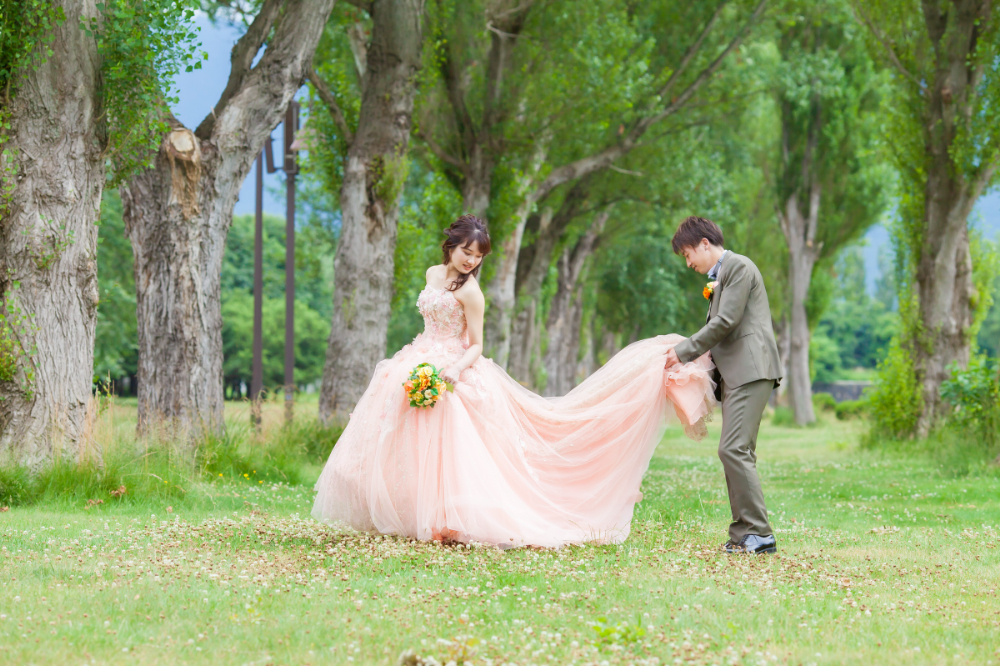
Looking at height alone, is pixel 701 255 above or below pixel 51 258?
below

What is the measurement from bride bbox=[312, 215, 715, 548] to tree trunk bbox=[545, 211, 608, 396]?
73.4ft

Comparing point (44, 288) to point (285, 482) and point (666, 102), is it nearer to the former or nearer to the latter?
point (285, 482)

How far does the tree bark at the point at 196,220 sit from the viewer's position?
10.4m

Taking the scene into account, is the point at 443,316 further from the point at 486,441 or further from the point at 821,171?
the point at 821,171

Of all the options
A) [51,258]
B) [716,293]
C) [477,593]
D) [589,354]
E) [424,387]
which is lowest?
[477,593]

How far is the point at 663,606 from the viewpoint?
486cm

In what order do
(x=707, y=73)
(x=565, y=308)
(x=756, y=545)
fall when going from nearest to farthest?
(x=756, y=545), (x=707, y=73), (x=565, y=308)

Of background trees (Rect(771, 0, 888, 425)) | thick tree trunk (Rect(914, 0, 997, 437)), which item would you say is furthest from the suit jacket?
background trees (Rect(771, 0, 888, 425))

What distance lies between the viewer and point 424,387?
6984mm

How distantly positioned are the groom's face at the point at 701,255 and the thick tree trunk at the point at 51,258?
18.6ft

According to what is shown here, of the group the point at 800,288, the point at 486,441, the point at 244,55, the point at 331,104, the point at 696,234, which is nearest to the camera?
the point at 486,441

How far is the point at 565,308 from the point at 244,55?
69.5ft

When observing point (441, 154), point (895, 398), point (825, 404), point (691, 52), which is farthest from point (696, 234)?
point (825, 404)

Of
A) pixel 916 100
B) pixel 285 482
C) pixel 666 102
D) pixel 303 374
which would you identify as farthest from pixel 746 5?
pixel 303 374
